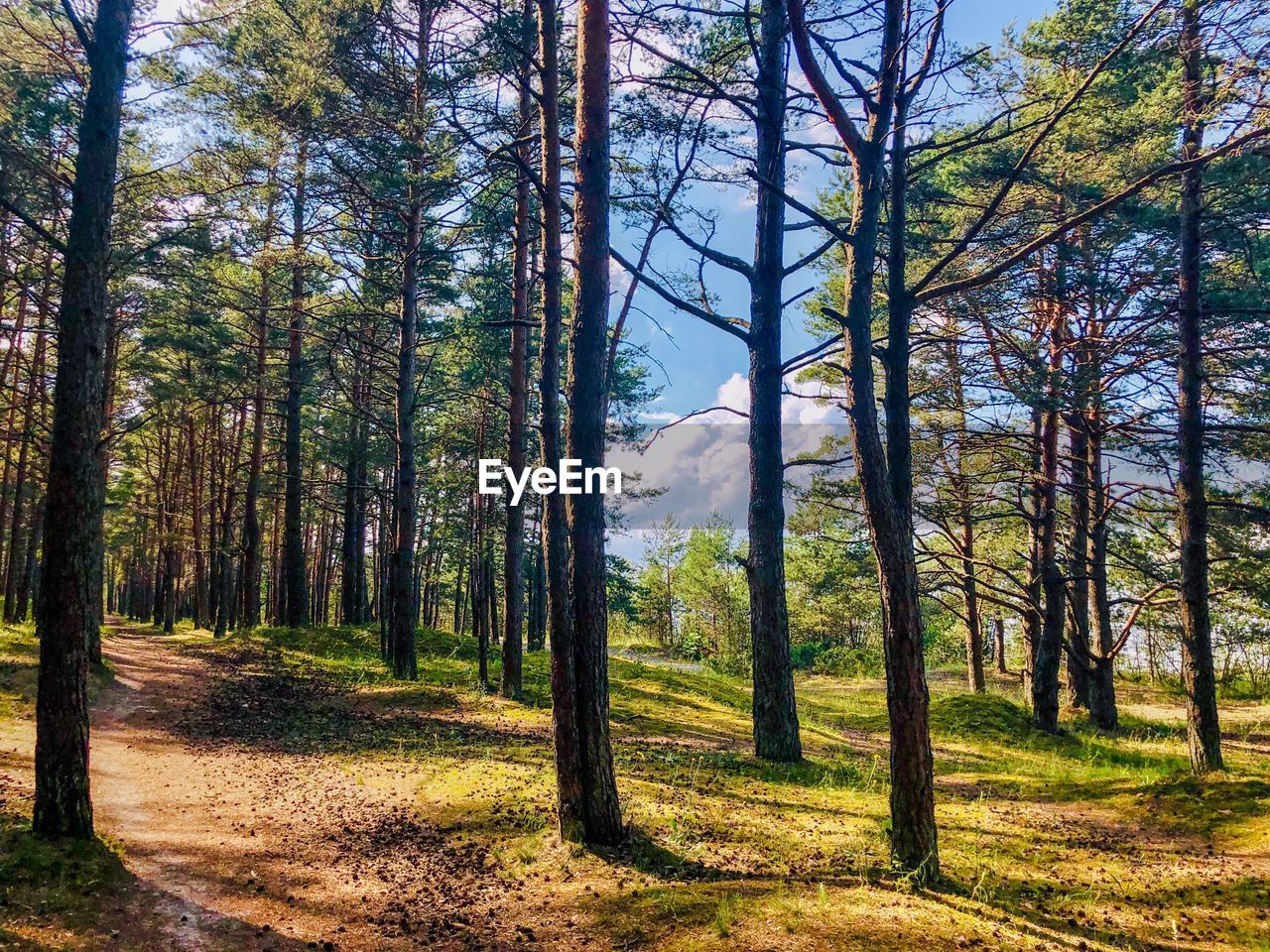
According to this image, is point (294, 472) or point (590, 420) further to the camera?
point (294, 472)

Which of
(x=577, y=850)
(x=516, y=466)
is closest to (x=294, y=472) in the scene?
(x=516, y=466)

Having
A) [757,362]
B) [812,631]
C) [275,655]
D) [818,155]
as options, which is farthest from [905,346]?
[812,631]

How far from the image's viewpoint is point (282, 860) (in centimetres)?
576

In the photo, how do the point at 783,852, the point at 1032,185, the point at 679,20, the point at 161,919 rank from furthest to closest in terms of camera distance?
the point at 1032,185
the point at 679,20
the point at 783,852
the point at 161,919

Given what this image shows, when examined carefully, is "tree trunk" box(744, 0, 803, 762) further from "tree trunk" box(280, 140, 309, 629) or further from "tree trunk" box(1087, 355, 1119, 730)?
"tree trunk" box(280, 140, 309, 629)

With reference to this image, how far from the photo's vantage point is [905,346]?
5.16m

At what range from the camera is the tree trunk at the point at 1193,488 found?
8227 mm

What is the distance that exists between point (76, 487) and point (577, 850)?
200 inches

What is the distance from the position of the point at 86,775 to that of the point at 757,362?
27.0ft

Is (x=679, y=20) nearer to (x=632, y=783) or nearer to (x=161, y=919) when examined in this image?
(x=632, y=783)

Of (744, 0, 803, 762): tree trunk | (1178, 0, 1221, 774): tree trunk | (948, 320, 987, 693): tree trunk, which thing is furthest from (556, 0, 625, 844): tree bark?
(1178, 0, 1221, 774): tree trunk

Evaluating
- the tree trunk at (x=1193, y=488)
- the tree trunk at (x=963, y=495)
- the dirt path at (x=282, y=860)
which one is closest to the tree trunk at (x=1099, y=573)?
the tree trunk at (x=963, y=495)

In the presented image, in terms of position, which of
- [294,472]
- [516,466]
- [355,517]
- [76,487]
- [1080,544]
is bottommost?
[1080,544]

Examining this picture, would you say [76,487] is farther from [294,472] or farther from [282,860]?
[294,472]
